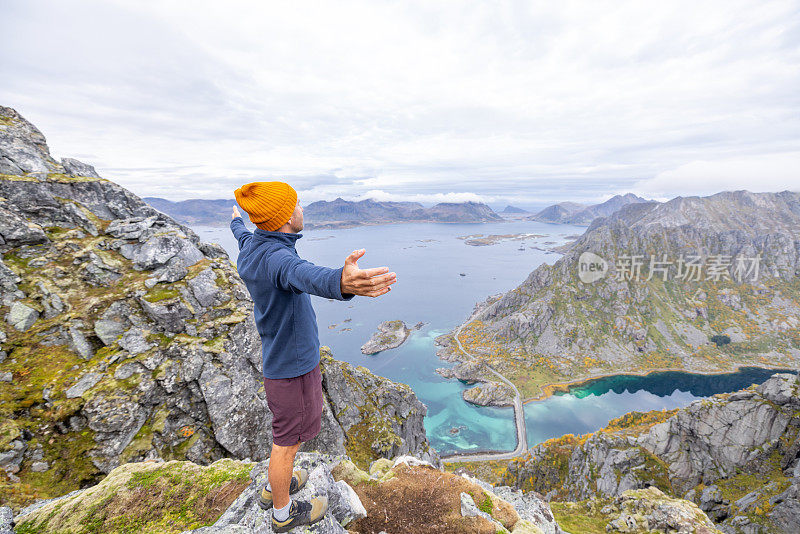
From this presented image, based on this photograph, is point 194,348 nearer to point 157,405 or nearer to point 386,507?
point 157,405

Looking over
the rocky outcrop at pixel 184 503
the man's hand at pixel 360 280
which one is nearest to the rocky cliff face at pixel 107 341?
the rocky outcrop at pixel 184 503

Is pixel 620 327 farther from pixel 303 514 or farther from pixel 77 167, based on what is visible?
pixel 77 167

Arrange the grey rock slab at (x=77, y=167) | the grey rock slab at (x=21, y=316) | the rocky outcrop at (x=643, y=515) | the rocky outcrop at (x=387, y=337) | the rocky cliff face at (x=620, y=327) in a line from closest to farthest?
1. the grey rock slab at (x=21, y=316)
2. the rocky outcrop at (x=643, y=515)
3. the grey rock slab at (x=77, y=167)
4. the rocky outcrop at (x=387, y=337)
5. the rocky cliff face at (x=620, y=327)

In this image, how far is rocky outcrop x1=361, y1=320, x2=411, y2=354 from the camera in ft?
465

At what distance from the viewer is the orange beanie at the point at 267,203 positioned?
418 cm

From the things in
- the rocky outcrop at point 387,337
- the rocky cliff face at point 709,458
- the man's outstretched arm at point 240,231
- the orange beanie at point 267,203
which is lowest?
the rocky outcrop at point 387,337

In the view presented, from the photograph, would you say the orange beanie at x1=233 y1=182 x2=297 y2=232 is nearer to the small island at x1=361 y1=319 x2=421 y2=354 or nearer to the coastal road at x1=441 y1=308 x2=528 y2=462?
the coastal road at x1=441 y1=308 x2=528 y2=462

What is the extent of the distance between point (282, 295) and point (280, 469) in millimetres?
3462

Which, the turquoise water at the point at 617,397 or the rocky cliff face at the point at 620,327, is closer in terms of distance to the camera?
the turquoise water at the point at 617,397

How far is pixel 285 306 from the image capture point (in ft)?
15.1

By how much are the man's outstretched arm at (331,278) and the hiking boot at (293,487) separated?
537cm

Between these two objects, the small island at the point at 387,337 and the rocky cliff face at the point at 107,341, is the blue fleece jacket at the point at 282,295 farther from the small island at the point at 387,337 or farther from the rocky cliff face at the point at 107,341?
the small island at the point at 387,337

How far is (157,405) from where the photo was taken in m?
14.5

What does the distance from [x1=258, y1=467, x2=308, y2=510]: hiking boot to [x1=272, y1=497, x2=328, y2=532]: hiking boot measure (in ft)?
1.61
